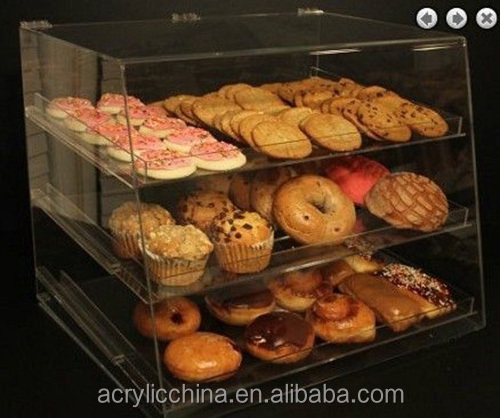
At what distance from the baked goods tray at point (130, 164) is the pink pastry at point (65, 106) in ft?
0.07

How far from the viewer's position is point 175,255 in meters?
1.68

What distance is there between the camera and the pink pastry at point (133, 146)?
1663 millimetres

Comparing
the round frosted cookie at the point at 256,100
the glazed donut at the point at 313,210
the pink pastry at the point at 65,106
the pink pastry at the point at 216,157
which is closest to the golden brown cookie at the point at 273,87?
the round frosted cookie at the point at 256,100

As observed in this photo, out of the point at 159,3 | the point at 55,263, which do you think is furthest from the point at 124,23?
the point at 55,263

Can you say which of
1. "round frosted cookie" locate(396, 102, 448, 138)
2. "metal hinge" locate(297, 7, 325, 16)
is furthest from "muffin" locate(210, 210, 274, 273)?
"metal hinge" locate(297, 7, 325, 16)

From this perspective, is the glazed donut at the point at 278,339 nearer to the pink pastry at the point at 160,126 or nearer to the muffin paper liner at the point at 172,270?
the muffin paper liner at the point at 172,270

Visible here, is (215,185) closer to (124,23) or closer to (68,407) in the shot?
(124,23)

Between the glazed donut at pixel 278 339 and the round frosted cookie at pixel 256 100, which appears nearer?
the glazed donut at pixel 278 339

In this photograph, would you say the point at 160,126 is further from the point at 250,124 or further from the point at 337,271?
the point at 337,271

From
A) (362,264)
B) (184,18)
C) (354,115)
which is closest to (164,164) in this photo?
(354,115)

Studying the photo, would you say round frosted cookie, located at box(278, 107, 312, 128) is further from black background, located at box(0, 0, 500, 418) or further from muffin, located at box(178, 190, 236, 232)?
black background, located at box(0, 0, 500, 418)

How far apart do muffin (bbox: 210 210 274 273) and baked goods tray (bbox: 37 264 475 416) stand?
0.20 metres

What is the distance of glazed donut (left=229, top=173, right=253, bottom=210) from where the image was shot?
6.56 feet

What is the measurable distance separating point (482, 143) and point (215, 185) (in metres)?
1.07
